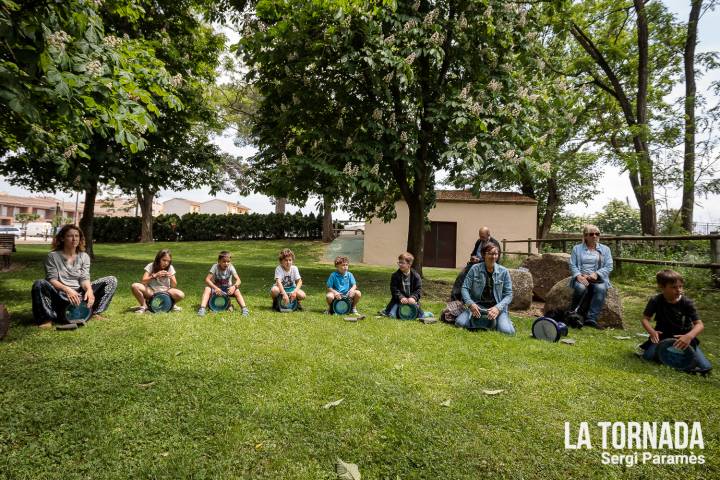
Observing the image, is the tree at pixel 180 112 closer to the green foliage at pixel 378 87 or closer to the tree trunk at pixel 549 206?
the green foliage at pixel 378 87

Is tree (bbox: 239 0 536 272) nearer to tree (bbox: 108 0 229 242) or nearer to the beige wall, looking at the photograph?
tree (bbox: 108 0 229 242)

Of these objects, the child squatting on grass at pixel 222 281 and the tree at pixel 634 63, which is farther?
the tree at pixel 634 63

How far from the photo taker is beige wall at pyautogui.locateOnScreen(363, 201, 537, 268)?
21438mm

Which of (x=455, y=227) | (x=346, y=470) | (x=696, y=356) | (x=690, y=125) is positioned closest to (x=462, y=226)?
(x=455, y=227)

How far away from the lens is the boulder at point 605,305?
22.4 ft

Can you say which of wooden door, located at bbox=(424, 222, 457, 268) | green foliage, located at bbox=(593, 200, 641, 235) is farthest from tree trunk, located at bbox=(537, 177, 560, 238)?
green foliage, located at bbox=(593, 200, 641, 235)

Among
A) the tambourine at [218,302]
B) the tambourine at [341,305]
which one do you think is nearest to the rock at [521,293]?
the tambourine at [341,305]

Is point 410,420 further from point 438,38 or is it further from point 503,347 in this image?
point 438,38

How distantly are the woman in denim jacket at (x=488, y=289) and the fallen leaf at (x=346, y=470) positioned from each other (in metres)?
3.95

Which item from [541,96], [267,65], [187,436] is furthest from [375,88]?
[187,436]

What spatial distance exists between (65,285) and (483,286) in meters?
6.37

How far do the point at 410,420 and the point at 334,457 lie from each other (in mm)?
721

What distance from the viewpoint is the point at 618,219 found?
146ft

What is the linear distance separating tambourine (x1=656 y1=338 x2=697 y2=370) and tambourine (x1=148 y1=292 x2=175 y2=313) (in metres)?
7.07
